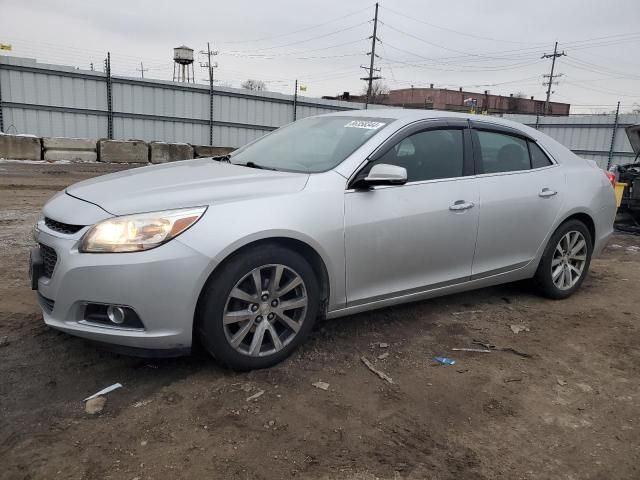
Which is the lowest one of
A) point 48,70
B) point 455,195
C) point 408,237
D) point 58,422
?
point 58,422

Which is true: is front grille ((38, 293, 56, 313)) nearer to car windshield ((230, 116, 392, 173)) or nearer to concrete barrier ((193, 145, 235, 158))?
car windshield ((230, 116, 392, 173))

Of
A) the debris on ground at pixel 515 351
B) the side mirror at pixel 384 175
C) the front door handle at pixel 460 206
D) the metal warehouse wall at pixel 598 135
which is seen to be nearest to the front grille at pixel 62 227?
the side mirror at pixel 384 175

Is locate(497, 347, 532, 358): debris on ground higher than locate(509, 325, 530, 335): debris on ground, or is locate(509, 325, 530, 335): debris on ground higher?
locate(509, 325, 530, 335): debris on ground

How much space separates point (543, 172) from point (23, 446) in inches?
162

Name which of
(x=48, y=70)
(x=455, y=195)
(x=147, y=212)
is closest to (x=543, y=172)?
(x=455, y=195)

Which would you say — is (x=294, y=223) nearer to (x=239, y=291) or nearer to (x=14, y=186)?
(x=239, y=291)

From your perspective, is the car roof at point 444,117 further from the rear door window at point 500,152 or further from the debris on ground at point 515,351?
the debris on ground at point 515,351

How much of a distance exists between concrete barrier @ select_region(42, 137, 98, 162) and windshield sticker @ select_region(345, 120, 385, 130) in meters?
12.6

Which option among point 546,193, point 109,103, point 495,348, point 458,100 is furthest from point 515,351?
point 458,100

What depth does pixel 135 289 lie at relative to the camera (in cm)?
259

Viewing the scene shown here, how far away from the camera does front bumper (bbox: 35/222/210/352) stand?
258 centimetres

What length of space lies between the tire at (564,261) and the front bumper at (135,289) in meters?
3.14

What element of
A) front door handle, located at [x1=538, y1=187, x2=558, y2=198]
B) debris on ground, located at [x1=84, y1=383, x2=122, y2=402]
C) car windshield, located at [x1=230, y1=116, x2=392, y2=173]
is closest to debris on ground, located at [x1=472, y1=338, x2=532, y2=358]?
front door handle, located at [x1=538, y1=187, x2=558, y2=198]

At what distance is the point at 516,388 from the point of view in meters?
3.05
